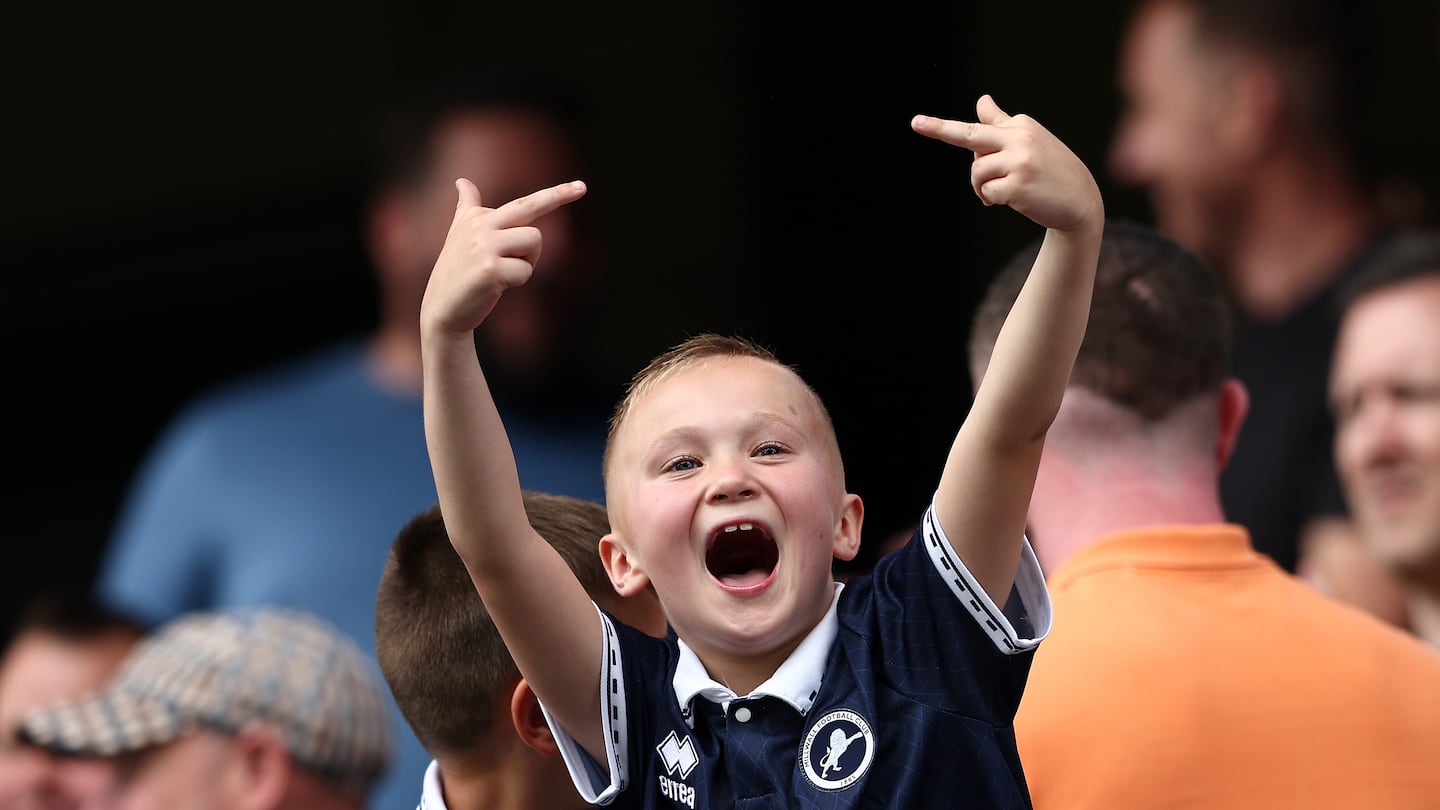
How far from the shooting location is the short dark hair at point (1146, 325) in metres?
2.29

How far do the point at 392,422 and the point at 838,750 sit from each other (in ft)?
9.30

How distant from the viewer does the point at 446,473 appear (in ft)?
5.56

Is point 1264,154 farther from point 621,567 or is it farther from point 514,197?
point 621,567

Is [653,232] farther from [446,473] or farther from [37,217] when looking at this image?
[446,473]

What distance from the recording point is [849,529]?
184 cm

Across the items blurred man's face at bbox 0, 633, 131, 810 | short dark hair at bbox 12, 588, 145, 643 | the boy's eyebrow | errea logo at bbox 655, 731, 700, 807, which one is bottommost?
blurred man's face at bbox 0, 633, 131, 810

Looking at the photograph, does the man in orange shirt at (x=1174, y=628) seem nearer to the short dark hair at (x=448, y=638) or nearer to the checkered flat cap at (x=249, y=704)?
the short dark hair at (x=448, y=638)

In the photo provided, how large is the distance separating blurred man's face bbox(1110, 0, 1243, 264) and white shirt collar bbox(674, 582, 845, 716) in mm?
2476

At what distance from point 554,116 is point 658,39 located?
6.67ft

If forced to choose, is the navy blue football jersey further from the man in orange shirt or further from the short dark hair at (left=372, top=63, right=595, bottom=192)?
the short dark hair at (left=372, top=63, right=595, bottom=192)

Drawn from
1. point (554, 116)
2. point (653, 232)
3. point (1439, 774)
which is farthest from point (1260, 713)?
point (653, 232)

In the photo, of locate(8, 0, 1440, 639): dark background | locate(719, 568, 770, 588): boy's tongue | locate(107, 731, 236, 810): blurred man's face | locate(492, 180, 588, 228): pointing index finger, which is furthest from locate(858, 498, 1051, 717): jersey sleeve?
locate(8, 0, 1440, 639): dark background

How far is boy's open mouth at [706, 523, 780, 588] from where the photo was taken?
1748 millimetres

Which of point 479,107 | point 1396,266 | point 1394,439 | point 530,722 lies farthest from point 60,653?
point 1396,266
